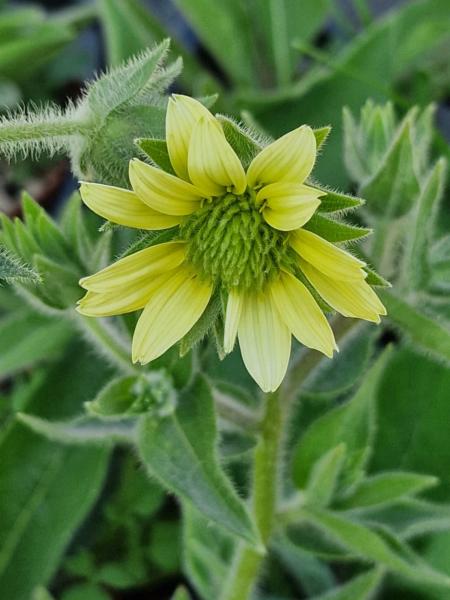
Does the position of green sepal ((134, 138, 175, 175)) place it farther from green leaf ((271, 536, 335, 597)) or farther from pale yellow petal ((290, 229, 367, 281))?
green leaf ((271, 536, 335, 597))

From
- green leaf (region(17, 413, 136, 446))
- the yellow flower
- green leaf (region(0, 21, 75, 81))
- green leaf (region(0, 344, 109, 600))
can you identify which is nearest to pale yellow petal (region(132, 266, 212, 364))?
the yellow flower

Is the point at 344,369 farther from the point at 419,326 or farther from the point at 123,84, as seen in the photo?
the point at 123,84

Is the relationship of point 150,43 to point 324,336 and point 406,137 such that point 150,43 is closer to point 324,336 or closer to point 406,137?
point 406,137

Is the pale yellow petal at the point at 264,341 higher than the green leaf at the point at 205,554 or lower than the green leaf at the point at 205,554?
higher

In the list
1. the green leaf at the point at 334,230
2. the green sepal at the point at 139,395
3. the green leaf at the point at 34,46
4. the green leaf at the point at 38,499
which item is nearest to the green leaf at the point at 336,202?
the green leaf at the point at 334,230

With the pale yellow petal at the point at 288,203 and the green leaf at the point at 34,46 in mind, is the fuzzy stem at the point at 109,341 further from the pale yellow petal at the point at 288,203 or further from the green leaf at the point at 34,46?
the green leaf at the point at 34,46

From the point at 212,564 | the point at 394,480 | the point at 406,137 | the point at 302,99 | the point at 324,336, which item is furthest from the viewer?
the point at 302,99

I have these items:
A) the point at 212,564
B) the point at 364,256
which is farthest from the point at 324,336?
the point at 212,564
